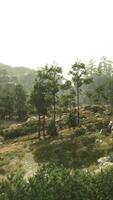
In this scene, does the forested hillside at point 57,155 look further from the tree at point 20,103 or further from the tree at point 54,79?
the tree at point 20,103

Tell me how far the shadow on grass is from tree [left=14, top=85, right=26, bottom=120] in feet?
159

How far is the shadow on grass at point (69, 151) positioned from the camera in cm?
5406

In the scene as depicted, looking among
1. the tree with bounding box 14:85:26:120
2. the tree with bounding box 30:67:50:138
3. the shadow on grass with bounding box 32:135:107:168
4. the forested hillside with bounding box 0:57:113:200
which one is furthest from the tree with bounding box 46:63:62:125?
the tree with bounding box 14:85:26:120

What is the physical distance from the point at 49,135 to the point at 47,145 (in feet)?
31.0

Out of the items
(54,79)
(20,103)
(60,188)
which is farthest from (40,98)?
(20,103)

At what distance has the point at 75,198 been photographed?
2828 cm

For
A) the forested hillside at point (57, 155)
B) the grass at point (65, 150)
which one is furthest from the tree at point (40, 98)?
the grass at point (65, 150)

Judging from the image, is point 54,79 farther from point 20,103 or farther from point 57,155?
point 20,103

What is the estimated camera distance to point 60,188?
28.5 m

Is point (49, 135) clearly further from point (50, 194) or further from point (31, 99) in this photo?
point (50, 194)

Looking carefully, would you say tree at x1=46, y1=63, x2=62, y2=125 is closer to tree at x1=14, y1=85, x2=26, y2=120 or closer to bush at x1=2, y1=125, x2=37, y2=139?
bush at x1=2, y1=125, x2=37, y2=139

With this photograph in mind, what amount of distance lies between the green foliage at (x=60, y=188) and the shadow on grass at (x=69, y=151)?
22096mm

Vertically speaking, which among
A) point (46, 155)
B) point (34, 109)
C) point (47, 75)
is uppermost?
point (47, 75)

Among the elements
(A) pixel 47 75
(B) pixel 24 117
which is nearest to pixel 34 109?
(A) pixel 47 75
